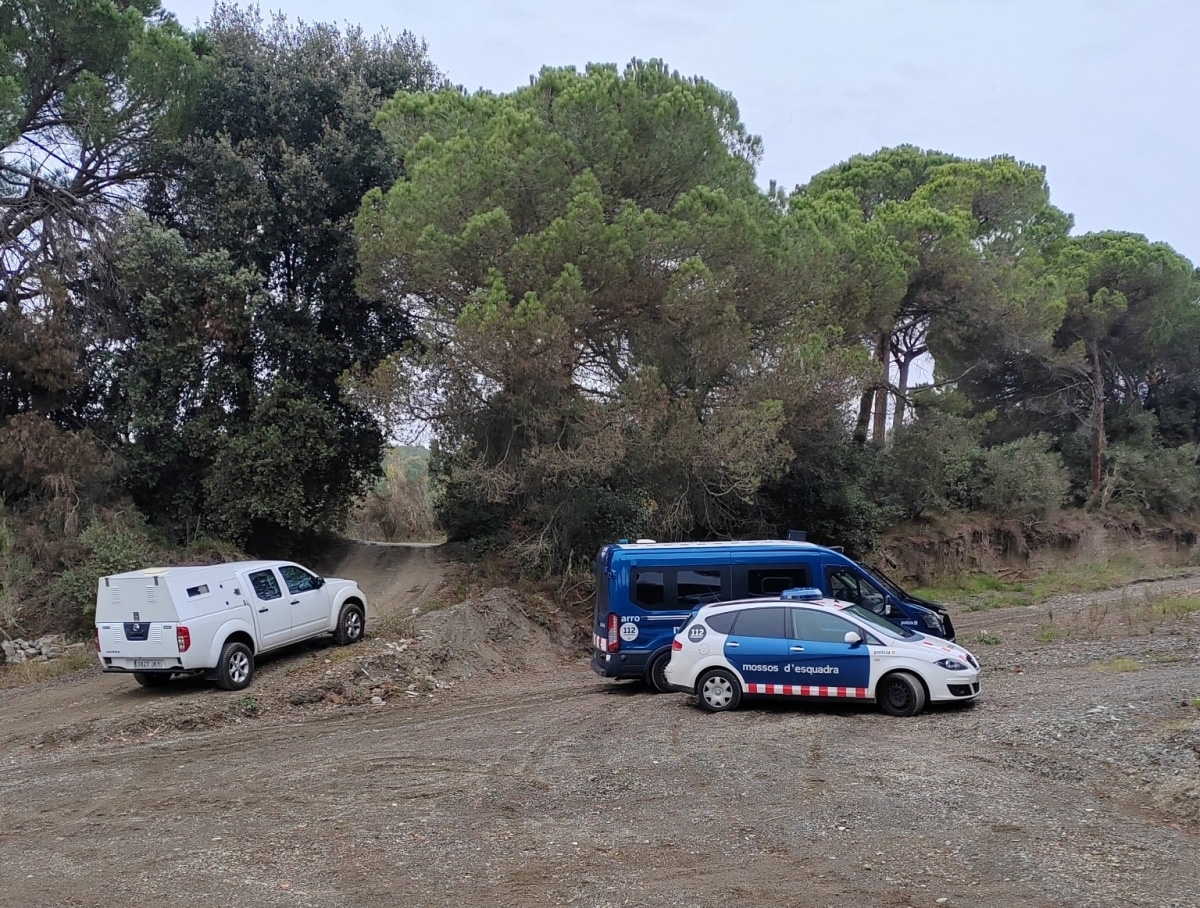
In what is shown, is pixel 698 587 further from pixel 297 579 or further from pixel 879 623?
pixel 297 579

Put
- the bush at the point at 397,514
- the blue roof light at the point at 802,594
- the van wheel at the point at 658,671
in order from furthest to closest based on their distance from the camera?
1. the bush at the point at 397,514
2. the van wheel at the point at 658,671
3. the blue roof light at the point at 802,594

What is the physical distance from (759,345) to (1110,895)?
56.0 feet

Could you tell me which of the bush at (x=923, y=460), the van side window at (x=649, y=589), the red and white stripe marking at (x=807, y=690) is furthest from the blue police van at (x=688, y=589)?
the bush at (x=923, y=460)

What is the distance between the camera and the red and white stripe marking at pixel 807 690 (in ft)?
37.3

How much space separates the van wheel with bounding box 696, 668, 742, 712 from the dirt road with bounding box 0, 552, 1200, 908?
26 cm

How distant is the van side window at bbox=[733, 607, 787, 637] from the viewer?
467 inches

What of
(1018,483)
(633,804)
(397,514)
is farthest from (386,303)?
(1018,483)

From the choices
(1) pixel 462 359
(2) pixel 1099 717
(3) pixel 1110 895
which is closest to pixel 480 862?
(3) pixel 1110 895

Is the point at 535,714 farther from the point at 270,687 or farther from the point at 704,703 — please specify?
the point at 270,687

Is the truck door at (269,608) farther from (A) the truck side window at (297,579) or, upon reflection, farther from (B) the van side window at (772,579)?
(B) the van side window at (772,579)

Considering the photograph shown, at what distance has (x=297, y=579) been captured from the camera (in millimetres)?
16109

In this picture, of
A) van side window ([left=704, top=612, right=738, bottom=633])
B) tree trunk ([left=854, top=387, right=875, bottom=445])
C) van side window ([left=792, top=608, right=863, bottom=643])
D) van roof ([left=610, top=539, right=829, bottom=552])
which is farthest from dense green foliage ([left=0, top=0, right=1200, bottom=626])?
van side window ([left=792, top=608, right=863, bottom=643])

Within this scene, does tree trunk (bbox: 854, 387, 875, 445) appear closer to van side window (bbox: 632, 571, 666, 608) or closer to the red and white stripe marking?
van side window (bbox: 632, 571, 666, 608)

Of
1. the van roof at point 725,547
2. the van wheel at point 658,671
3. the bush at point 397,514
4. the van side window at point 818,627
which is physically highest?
the bush at point 397,514
